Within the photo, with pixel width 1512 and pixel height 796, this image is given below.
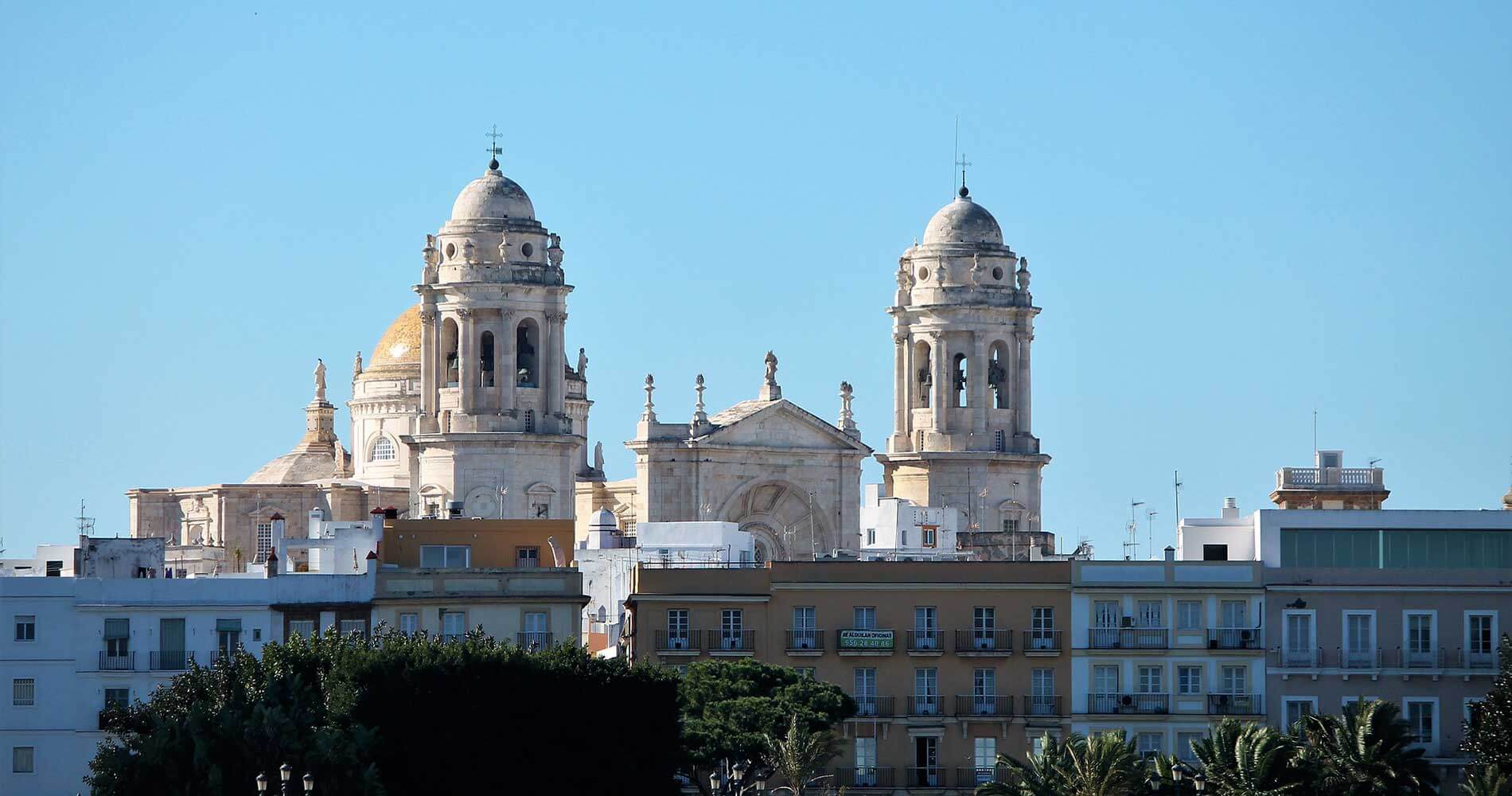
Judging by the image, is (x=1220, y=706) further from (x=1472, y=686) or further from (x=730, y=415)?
(x=730, y=415)

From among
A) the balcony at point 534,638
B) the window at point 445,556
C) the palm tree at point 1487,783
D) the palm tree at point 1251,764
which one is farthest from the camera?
the window at point 445,556

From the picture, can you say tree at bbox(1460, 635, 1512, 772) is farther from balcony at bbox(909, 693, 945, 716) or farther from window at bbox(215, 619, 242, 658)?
window at bbox(215, 619, 242, 658)

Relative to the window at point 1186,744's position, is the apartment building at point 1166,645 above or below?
above

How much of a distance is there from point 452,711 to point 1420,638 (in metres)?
A: 18.6

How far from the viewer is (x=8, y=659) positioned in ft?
256

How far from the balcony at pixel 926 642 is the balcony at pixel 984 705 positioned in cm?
94

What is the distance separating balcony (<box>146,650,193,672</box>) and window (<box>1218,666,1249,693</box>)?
18457 millimetres

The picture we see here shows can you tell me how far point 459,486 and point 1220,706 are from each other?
150 feet

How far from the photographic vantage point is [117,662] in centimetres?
7819

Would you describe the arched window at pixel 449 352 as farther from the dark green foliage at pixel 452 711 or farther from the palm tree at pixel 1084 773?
the palm tree at pixel 1084 773

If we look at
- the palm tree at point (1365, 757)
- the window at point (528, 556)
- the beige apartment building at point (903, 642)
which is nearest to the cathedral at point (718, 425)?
the window at point (528, 556)

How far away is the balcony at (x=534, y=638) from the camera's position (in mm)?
79500

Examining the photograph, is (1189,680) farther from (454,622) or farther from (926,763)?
(454,622)

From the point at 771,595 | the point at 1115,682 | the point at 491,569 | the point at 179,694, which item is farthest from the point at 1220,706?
the point at 179,694
